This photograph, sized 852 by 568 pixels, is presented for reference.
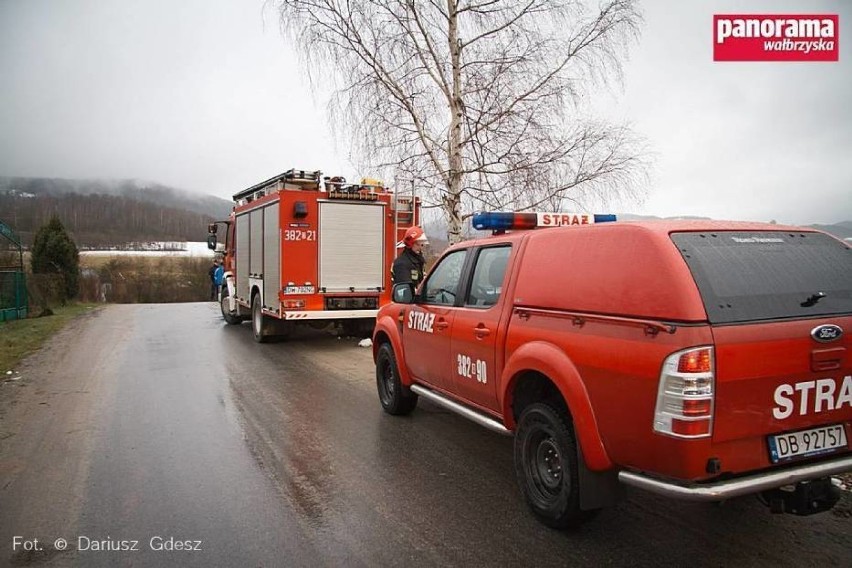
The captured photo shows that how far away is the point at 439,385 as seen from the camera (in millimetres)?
4965

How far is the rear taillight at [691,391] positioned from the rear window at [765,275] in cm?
22

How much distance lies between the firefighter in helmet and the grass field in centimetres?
608

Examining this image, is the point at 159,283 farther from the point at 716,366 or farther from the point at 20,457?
the point at 716,366

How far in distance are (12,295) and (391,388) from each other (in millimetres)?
15822

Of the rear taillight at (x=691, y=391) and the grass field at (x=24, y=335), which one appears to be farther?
the grass field at (x=24, y=335)

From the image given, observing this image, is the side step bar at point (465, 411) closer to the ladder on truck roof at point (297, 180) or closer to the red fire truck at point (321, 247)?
the red fire truck at point (321, 247)

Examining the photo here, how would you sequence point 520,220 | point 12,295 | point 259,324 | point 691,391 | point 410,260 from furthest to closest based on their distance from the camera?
1. point 12,295
2. point 259,324
3. point 410,260
4. point 520,220
5. point 691,391

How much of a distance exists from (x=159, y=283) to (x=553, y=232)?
3611 cm

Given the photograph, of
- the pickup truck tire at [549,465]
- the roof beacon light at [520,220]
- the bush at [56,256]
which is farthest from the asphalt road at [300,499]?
the bush at [56,256]

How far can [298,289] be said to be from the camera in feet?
34.9

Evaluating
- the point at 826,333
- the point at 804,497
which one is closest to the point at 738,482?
the point at 804,497

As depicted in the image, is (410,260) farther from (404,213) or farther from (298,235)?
(404,213)

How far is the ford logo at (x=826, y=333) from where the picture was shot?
2814 millimetres

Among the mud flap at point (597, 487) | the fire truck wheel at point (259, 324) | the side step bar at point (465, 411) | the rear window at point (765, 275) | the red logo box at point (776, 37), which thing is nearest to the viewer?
the rear window at point (765, 275)
